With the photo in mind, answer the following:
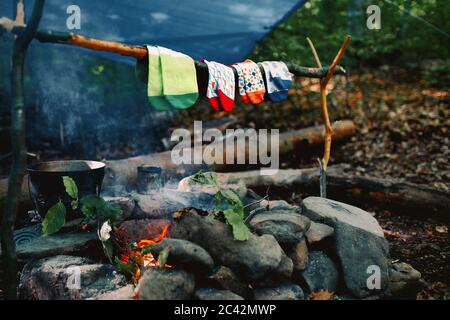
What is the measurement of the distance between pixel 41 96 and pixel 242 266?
7.80 meters

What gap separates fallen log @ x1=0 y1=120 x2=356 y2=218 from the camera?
4602 mm

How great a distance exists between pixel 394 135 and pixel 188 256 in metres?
6.52

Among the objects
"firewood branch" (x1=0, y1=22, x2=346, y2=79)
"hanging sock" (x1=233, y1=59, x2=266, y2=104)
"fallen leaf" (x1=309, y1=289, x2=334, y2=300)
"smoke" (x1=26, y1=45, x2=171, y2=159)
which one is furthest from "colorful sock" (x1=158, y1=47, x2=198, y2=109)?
"smoke" (x1=26, y1=45, x2=171, y2=159)

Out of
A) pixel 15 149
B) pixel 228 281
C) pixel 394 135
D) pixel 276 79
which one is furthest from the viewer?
pixel 394 135

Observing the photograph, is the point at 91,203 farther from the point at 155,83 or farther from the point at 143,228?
the point at 155,83

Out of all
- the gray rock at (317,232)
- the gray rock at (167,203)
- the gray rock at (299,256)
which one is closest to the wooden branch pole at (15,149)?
the gray rock at (167,203)

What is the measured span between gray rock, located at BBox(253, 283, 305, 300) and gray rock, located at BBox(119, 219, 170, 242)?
1.23m

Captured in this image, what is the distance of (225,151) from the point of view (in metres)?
6.59

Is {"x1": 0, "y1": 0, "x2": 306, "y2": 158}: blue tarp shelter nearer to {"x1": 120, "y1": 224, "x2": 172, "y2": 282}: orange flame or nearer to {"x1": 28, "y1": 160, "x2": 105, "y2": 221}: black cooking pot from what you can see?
{"x1": 28, "y1": 160, "x2": 105, "y2": 221}: black cooking pot

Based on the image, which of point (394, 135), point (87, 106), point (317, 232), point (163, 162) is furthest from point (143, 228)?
point (87, 106)

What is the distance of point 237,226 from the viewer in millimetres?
2738

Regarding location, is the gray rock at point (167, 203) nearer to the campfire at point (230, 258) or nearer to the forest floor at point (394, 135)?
the campfire at point (230, 258)
